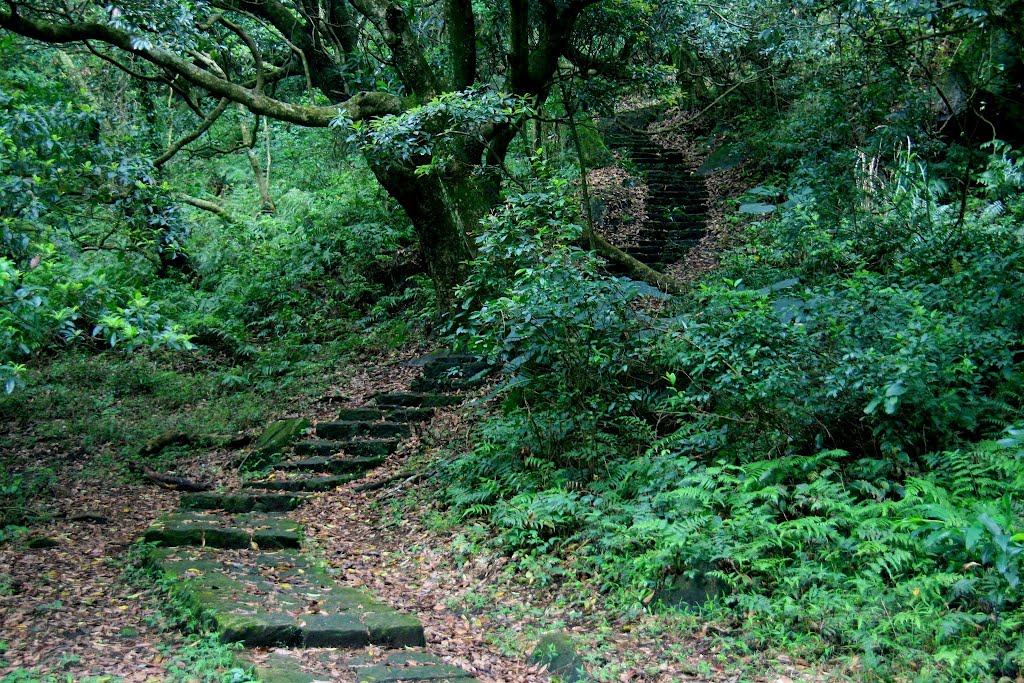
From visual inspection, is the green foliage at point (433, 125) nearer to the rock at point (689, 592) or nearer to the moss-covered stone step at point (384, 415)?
the moss-covered stone step at point (384, 415)

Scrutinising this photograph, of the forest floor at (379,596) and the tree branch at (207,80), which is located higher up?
the tree branch at (207,80)

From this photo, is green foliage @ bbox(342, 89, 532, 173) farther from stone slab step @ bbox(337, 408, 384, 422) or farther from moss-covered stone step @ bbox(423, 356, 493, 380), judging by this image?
stone slab step @ bbox(337, 408, 384, 422)

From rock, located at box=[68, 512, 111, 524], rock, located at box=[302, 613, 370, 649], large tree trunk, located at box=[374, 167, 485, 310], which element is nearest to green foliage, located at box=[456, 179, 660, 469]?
rock, located at box=[302, 613, 370, 649]

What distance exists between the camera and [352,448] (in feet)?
28.9

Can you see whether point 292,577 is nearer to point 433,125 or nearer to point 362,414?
point 362,414

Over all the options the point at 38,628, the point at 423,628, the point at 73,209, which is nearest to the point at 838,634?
the point at 423,628

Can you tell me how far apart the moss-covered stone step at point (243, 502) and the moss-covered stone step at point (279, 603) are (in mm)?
1265

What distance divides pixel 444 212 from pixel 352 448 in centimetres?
342

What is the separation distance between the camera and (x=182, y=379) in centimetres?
1176

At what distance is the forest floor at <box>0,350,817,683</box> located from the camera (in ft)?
13.6

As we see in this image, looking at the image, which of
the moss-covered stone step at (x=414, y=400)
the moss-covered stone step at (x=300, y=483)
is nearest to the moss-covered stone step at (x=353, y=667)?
the moss-covered stone step at (x=300, y=483)

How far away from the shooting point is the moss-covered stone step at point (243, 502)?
294 inches

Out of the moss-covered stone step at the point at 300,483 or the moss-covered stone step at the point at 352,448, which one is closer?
the moss-covered stone step at the point at 300,483

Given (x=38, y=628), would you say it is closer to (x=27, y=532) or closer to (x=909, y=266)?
(x=27, y=532)
